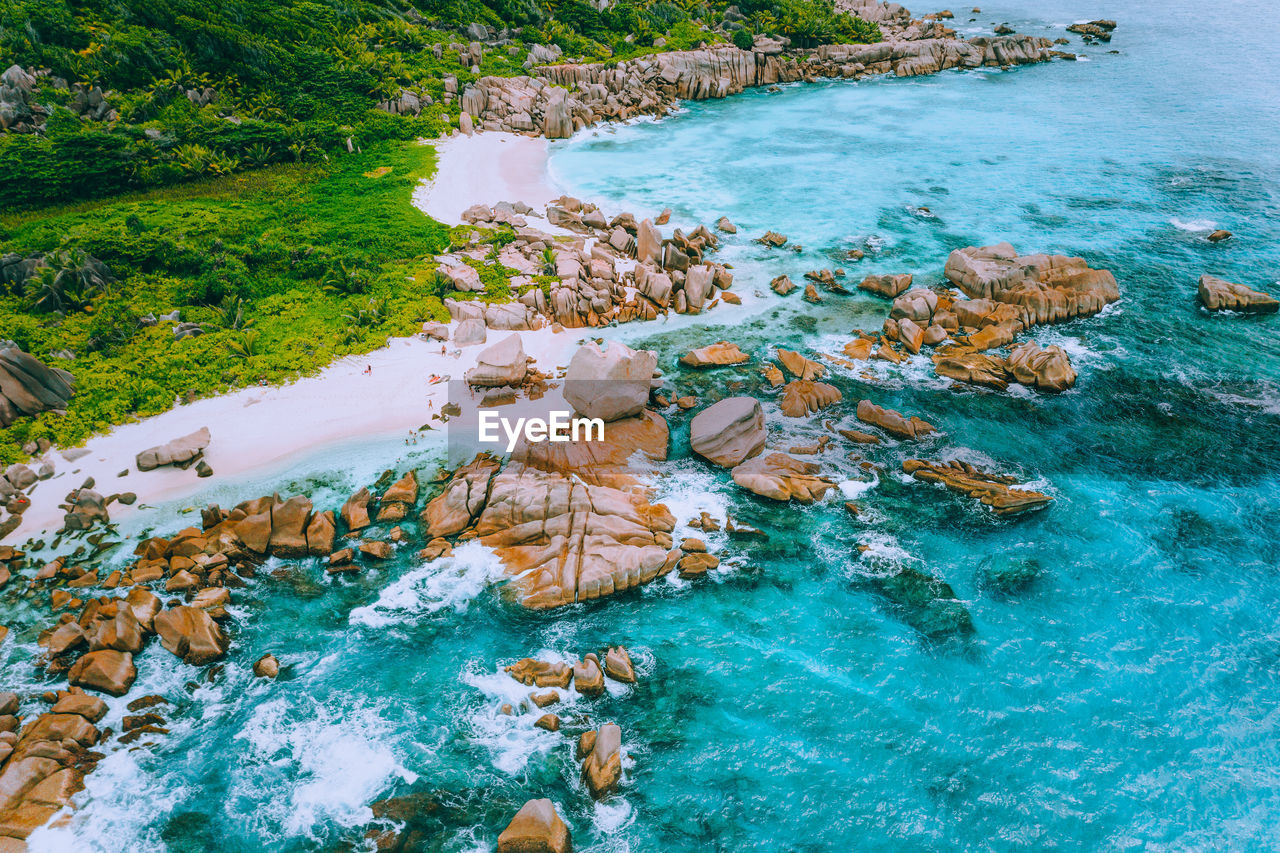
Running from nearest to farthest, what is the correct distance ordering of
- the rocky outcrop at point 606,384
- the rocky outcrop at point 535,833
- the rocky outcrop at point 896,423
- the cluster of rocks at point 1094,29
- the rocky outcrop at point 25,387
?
1. the rocky outcrop at point 535,833
2. the rocky outcrop at point 25,387
3. the rocky outcrop at point 606,384
4. the rocky outcrop at point 896,423
5. the cluster of rocks at point 1094,29

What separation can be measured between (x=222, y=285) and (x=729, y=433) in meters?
23.5

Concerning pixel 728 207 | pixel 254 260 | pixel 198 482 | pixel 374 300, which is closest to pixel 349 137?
pixel 254 260

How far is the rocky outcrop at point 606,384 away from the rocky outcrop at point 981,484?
9.67 m

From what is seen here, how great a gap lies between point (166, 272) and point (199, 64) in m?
27.5

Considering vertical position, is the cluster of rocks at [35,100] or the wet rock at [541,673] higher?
the cluster of rocks at [35,100]

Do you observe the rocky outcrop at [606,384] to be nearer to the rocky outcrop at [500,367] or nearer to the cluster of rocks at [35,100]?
the rocky outcrop at [500,367]

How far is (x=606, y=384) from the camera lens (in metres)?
22.2

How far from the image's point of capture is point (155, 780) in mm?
13594

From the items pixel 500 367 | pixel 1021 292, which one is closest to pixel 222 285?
pixel 500 367

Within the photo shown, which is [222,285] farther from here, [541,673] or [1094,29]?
[1094,29]

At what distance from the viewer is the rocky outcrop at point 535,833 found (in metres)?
12.2

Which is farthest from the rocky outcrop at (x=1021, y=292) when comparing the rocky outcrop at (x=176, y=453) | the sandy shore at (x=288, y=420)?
the rocky outcrop at (x=176, y=453)

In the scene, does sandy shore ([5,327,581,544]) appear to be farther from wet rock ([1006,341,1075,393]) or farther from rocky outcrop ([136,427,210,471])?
wet rock ([1006,341,1075,393])

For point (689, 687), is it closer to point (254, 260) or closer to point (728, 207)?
point (254, 260)
